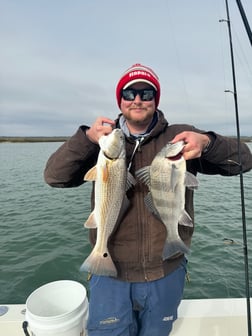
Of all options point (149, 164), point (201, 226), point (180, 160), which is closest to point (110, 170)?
point (149, 164)

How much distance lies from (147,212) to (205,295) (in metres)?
3.68

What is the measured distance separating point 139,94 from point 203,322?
8.32 ft

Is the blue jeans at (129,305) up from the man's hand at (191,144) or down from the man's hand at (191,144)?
down

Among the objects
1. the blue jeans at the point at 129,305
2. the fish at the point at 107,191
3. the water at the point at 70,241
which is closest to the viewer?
the fish at the point at 107,191

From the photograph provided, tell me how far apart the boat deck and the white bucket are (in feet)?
1.64

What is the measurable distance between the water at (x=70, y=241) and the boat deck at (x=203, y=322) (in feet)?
2.53

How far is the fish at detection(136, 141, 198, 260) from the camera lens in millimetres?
2258

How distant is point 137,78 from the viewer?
8.00ft

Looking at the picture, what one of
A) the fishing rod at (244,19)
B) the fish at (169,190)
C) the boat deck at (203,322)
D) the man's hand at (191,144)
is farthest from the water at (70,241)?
the fishing rod at (244,19)

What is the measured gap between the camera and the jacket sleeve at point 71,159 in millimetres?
2318

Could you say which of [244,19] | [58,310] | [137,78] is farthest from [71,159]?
[244,19]

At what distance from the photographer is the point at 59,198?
12.6m

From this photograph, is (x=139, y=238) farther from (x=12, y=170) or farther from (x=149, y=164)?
(x=12, y=170)

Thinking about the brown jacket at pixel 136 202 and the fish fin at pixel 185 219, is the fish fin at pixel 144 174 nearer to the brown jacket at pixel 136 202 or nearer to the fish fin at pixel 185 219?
the brown jacket at pixel 136 202
